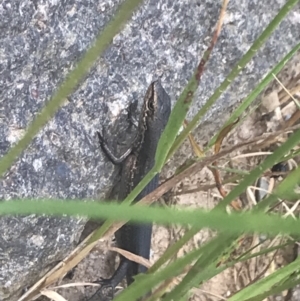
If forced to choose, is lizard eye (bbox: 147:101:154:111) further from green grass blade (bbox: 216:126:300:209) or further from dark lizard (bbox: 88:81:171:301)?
green grass blade (bbox: 216:126:300:209)

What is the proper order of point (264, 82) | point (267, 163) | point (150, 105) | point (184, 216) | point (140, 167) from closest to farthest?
point (184, 216)
point (267, 163)
point (264, 82)
point (150, 105)
point (140, 167)

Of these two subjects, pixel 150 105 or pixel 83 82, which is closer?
pixel 83 82

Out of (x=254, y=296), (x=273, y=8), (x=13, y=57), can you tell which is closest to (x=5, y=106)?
(x=13, y=57)

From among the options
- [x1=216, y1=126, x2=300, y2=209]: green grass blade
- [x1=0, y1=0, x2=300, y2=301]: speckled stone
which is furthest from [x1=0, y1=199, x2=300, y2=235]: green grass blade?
[x1=0, y1=0, x2=300, y2=301]: speckled stone

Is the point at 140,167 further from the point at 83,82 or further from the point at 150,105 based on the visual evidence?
the point at 83,82

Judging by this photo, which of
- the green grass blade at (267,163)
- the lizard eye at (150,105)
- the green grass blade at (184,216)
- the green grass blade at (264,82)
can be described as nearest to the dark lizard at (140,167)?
the lizard eye at (150,105)

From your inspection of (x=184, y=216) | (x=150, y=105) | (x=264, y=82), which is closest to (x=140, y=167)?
(x=150, y=105)

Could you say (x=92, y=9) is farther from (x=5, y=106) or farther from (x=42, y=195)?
(x=42, y=195)
